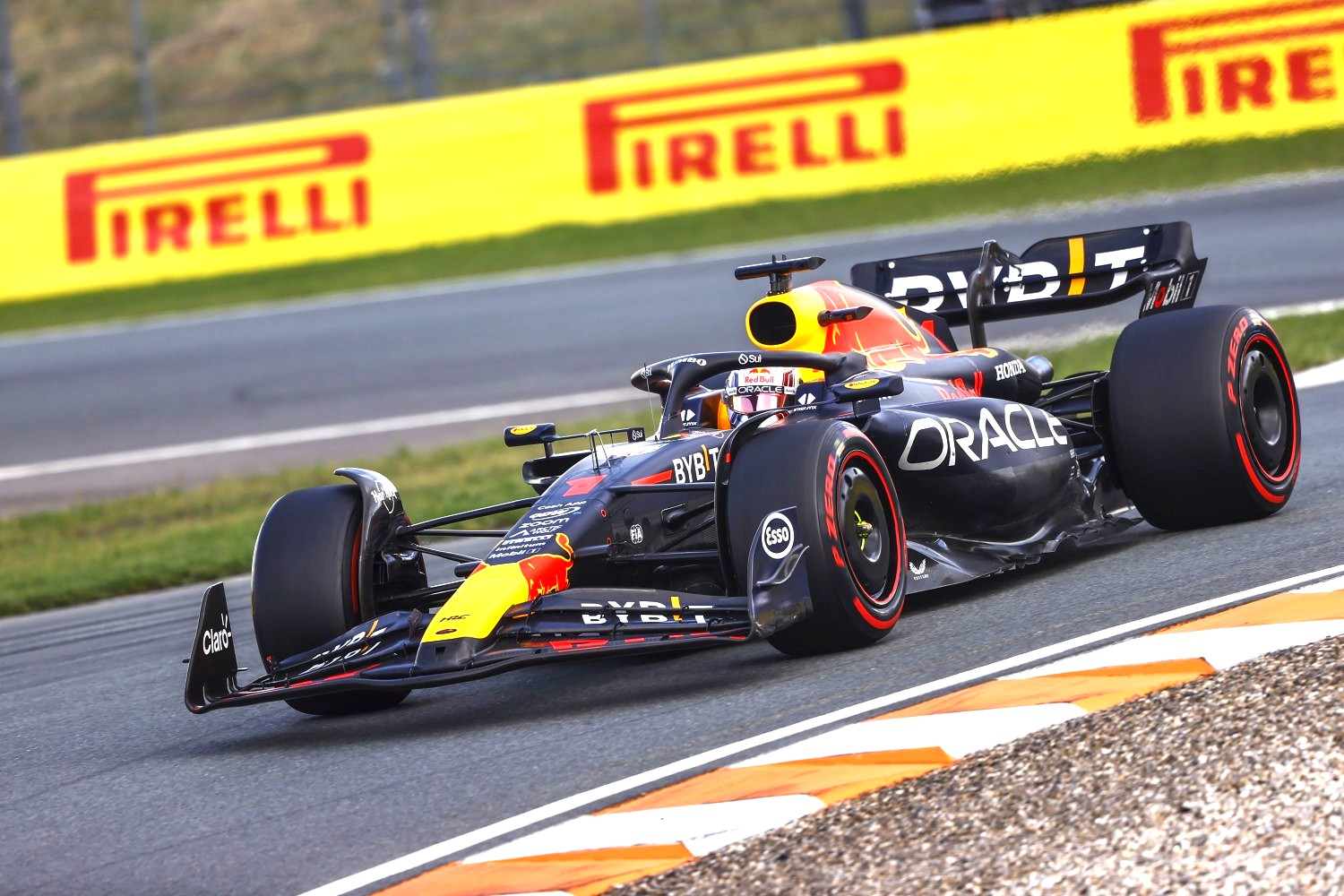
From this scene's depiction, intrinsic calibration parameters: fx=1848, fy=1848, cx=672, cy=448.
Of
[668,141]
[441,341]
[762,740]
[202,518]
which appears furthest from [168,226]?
[762,740]

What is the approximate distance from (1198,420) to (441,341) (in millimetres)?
10376

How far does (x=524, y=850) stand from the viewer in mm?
4457

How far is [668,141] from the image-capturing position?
19.2m

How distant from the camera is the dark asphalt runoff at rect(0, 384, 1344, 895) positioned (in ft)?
15.8

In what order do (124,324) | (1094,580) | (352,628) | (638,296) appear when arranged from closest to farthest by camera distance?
(352,628) < (1094,580) < (638,296) < (124,324)

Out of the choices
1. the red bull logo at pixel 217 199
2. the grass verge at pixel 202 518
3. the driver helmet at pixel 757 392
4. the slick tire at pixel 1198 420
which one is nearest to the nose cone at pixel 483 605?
the driver helmet at pixel 757 392

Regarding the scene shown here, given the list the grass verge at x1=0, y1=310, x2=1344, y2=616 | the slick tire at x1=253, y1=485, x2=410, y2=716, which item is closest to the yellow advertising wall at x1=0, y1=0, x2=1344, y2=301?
the grass verge at x1=0, y1=310, x2=1344, y2=616

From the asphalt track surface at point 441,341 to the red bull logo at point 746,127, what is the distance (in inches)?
47.2

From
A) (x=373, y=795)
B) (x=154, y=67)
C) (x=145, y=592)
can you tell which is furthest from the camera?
(x=154, y=67)

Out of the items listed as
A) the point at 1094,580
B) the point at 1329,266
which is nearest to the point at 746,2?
the point at 1329,266

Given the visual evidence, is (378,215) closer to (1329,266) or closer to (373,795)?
(1329,266)

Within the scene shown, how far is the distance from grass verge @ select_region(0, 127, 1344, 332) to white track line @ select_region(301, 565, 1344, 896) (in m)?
12.1

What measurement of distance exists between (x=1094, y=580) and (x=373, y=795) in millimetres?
2790

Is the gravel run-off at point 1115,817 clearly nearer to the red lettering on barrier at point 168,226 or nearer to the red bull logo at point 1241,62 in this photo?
the red bull logo at point 1241,62
